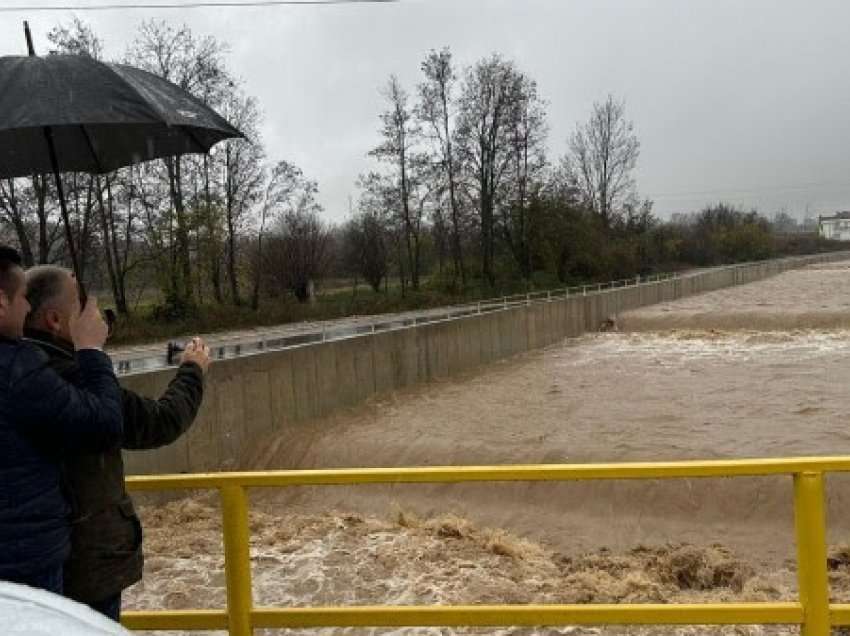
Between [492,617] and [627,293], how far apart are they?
39245 millimetres

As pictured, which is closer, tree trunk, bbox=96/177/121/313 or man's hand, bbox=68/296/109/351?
man's hand, bbox=68/296/109/351

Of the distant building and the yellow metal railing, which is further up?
the distant building

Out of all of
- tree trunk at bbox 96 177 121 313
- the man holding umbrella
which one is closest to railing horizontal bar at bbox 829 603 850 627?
the man holding umbrella

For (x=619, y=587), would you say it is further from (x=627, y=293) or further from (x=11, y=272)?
(x=627, y=293)

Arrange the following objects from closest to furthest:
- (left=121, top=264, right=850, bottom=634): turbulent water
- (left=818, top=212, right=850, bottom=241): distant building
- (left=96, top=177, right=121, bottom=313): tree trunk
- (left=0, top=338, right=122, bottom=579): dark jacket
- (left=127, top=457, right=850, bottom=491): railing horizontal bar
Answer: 1. (left=0, top=338, right=122, bottom=579): dark jacket
2. (left=127, top=457, right=850, bottom=491): railing horizontal bar
3. (left=121, top=264, right=850, bottom=634): turbulent water
4. (left=96, top=177, right=121, bottom=313): tree trunk
5. (left=818, top=212, right=850, bottom=241): distant building

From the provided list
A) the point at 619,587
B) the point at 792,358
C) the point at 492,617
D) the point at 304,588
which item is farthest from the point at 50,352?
the point at 792,358

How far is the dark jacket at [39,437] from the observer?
2.27 meters

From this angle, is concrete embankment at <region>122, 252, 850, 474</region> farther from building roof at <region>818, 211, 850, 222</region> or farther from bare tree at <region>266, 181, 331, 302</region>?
building roof at <region>818, 211, 850, 222</region>

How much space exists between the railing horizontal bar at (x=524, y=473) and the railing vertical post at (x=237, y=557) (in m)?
0.07

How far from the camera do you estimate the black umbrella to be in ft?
10.9

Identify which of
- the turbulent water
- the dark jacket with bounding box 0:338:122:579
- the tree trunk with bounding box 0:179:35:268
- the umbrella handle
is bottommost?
the turbulent water

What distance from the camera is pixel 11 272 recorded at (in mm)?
2334

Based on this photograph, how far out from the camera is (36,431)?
231 cm

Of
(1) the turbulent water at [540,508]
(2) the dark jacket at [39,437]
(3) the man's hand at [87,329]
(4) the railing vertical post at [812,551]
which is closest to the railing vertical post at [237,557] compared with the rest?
(2) the dark jacket at [39,437]
